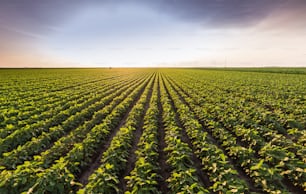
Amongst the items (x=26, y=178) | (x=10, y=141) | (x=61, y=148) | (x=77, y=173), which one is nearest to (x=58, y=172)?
(x=26, y=178)

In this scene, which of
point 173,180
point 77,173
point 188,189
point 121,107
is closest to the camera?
point 188,189

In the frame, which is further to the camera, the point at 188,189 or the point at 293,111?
the point at 293,111

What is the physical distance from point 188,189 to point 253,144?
408 cm

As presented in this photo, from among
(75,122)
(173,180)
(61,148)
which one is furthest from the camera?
(75,122)

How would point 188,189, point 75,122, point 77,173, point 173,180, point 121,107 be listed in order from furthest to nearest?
point 121,107, point 75,122, point 77,173, point 173,180, point 188,189

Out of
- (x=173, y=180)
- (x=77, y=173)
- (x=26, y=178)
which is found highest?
(x=26, y=178)

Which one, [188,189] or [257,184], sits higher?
[188,189]

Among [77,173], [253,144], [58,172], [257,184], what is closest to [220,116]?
[253,144]

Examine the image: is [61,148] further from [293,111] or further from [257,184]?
[293,111]

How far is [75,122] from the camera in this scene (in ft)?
32.8

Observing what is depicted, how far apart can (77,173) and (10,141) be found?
3.34 meters

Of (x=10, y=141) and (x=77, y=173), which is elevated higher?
(x=10, y=141)

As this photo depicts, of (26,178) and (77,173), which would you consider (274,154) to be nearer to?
(77,173)

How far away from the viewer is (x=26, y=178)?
4.18 m
